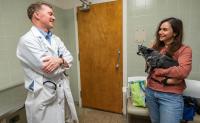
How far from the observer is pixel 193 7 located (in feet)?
6.85

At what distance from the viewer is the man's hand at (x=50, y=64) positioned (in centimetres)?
115

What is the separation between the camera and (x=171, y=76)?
1216 mm

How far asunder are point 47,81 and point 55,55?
22cm

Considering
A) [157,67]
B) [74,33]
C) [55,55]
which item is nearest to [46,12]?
[55,55]

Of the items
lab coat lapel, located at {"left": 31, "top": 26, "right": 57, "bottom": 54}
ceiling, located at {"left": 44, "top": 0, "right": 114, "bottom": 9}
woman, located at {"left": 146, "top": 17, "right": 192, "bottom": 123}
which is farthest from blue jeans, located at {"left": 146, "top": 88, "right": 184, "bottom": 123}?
ceiling, located at {"left": 44, "top": 0, "right": 114, "bottom": 9}

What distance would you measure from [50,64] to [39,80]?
0.16 meters

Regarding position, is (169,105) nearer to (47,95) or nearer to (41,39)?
(47,95)

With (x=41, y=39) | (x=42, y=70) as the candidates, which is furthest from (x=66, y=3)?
(x=42, y=70)

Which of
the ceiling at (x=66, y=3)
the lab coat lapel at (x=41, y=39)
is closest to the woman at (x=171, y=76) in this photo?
the lab coat lapel at (x=41, y=39)

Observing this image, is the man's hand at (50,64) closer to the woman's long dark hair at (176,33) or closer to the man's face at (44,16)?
the man's face at (44,16)

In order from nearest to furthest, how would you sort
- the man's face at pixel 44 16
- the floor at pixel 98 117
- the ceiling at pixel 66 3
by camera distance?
the man's face at pixel 44 16 < the floor at pixel 98 117 < the ceiling at pixel 66 3

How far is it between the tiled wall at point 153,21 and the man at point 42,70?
1.40m

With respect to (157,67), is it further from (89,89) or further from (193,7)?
(89,89)

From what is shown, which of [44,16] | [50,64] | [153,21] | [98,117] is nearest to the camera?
[50,64]
